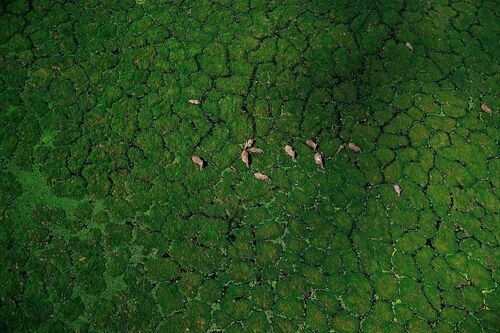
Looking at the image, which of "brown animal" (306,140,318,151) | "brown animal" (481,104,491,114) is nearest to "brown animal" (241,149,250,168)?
"brown animal" (306,140,318,151)

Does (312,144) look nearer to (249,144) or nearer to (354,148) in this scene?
(354,148)

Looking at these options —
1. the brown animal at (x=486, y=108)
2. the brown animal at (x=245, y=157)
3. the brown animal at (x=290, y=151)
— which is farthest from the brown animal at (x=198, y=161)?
the brown animal at (x=486, y=108)

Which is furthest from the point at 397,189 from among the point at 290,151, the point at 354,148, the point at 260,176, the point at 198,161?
the point at 198,161

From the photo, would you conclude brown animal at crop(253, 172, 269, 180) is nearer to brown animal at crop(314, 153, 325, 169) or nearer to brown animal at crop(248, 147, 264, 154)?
brown animal at crop(248, 147, 264, 154)

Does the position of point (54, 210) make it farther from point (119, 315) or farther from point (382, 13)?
point (382, 13)

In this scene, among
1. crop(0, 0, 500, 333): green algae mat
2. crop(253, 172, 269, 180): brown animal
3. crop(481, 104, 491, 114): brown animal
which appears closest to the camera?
crop(0, 0, 500, 333): green algae mat

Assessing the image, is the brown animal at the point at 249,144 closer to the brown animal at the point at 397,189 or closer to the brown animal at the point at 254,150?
the brown animal at the point at 254,150
